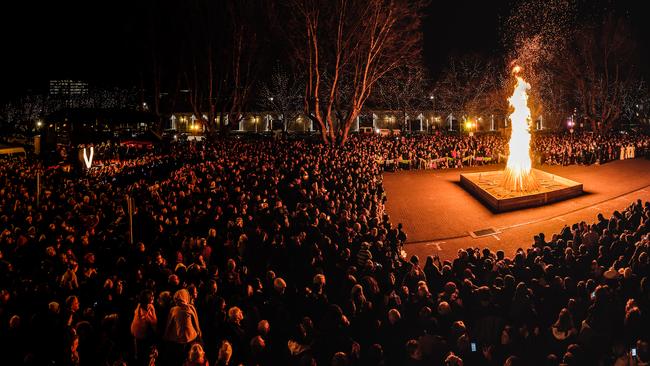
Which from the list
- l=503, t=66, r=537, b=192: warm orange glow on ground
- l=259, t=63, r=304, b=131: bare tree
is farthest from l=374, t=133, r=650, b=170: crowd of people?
l=259, t=63, r=304, b=131: bare tree

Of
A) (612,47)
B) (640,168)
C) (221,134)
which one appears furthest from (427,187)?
(612,47)

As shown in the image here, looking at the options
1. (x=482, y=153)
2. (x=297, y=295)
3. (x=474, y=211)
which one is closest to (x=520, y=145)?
(x=474, y=211)

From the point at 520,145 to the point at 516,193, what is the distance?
236 centimetres

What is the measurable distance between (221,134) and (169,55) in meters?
7.17

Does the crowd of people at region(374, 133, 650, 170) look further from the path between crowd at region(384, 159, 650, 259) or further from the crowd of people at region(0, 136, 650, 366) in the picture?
the crowd of people at region(0, 136, 650, 366)

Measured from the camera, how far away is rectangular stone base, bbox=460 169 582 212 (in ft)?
55.7

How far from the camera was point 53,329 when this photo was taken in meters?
5.78

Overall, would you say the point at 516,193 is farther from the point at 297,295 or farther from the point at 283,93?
the point at 283,93

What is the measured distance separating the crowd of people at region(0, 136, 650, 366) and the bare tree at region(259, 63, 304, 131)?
49.5 m

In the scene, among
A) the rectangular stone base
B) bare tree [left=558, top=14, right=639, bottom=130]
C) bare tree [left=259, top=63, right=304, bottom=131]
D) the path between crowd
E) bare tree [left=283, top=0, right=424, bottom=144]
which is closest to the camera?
the path between crowd

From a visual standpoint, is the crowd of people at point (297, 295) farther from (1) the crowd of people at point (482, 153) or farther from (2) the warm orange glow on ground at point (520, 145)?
(1) the crowd of people at point (482, 153)

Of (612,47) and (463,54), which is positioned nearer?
(612,47)

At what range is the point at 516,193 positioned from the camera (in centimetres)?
1794

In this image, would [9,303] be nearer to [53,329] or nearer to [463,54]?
[53,329]
